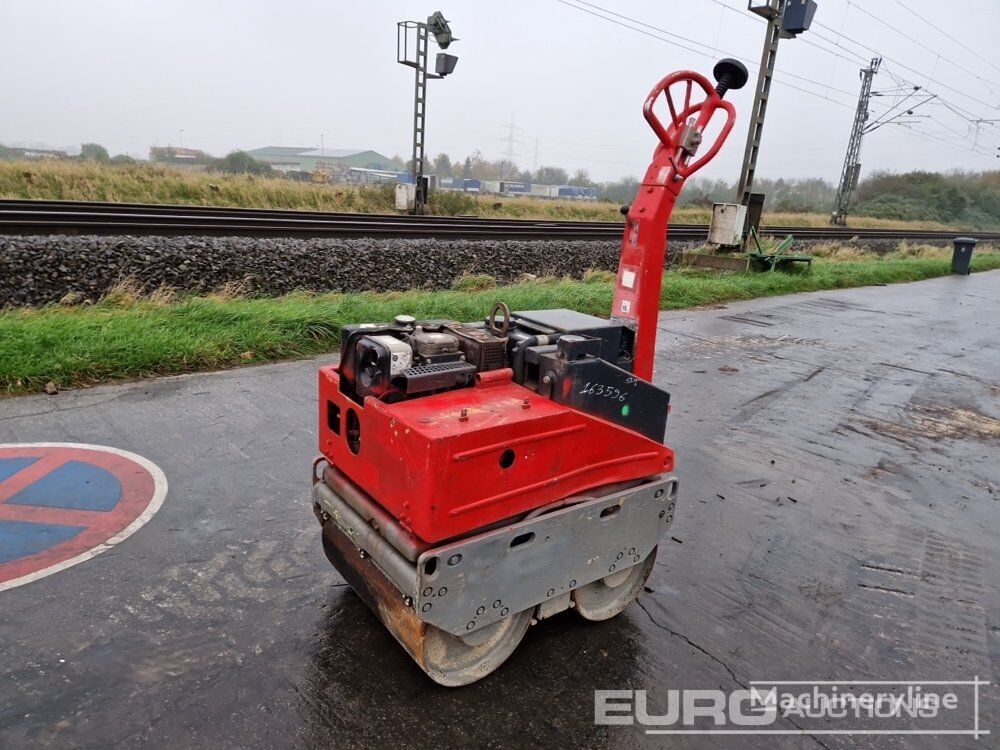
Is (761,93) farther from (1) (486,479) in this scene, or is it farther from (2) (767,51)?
(1) (486,479)

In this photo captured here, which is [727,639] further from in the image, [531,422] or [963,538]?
[963,538]

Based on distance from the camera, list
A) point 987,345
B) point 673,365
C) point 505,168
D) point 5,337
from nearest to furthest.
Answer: point 5,337 → point 673,365 → point 987,345 → point 505,168

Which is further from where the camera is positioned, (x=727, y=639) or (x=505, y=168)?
(x=505, y=168)

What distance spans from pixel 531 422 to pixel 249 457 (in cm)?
251

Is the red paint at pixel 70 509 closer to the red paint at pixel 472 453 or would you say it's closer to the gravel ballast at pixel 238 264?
the red paint at pixel 472 453

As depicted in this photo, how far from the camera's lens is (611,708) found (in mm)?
2385

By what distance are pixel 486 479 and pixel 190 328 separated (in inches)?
199

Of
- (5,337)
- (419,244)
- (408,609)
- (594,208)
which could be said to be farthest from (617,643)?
(594,208)

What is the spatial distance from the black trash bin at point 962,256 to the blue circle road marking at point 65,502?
23532 millimetres

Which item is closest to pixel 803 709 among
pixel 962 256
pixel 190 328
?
pixel 190 328

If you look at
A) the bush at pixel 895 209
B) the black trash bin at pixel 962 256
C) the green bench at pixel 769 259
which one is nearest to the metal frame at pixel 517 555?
the green bench at pixel 769 259

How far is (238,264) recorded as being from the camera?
8562mm

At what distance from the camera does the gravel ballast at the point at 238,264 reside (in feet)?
23.5

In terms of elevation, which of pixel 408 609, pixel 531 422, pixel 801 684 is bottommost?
pixel 801 684
